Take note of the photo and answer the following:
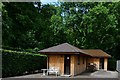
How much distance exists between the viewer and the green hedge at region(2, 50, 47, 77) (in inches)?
771

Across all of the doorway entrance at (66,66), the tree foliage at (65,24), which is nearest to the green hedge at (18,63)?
the doorway entrance at (66,66)

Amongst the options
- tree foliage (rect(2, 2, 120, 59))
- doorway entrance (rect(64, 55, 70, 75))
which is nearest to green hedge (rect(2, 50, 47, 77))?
doorway entrance (rect(64, 55, 70, 75))

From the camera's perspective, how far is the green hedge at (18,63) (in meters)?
19.6

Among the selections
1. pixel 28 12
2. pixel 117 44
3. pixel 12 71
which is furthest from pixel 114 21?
pixel 12 71

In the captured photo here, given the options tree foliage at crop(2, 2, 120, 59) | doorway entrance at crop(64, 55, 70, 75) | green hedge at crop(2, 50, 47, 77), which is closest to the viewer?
green hedge at crop(2, 50, 47, 77)

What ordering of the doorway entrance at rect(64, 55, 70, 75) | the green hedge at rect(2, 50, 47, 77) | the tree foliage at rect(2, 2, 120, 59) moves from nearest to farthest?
the green hedge at rect(2, 50, 47, 77) < the doorway entrance at rect(64, 55, 70, 75) < the tree foliage at rect(2, 2, 120, 59)

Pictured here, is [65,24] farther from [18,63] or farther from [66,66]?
[18,63]

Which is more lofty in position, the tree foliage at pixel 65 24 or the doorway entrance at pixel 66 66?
the tree foliage at pixel 65 24

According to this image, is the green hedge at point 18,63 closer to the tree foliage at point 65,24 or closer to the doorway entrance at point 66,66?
the doorway entrance at point 66,66

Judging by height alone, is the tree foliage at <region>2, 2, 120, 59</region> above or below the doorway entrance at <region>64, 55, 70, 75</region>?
above

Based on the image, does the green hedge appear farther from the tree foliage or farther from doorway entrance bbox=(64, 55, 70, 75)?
the tree foliage

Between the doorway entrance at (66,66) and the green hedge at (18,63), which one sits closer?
the green hedge at (18,63)

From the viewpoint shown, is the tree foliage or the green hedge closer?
the green hedge

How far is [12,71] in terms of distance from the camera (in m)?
20.7
